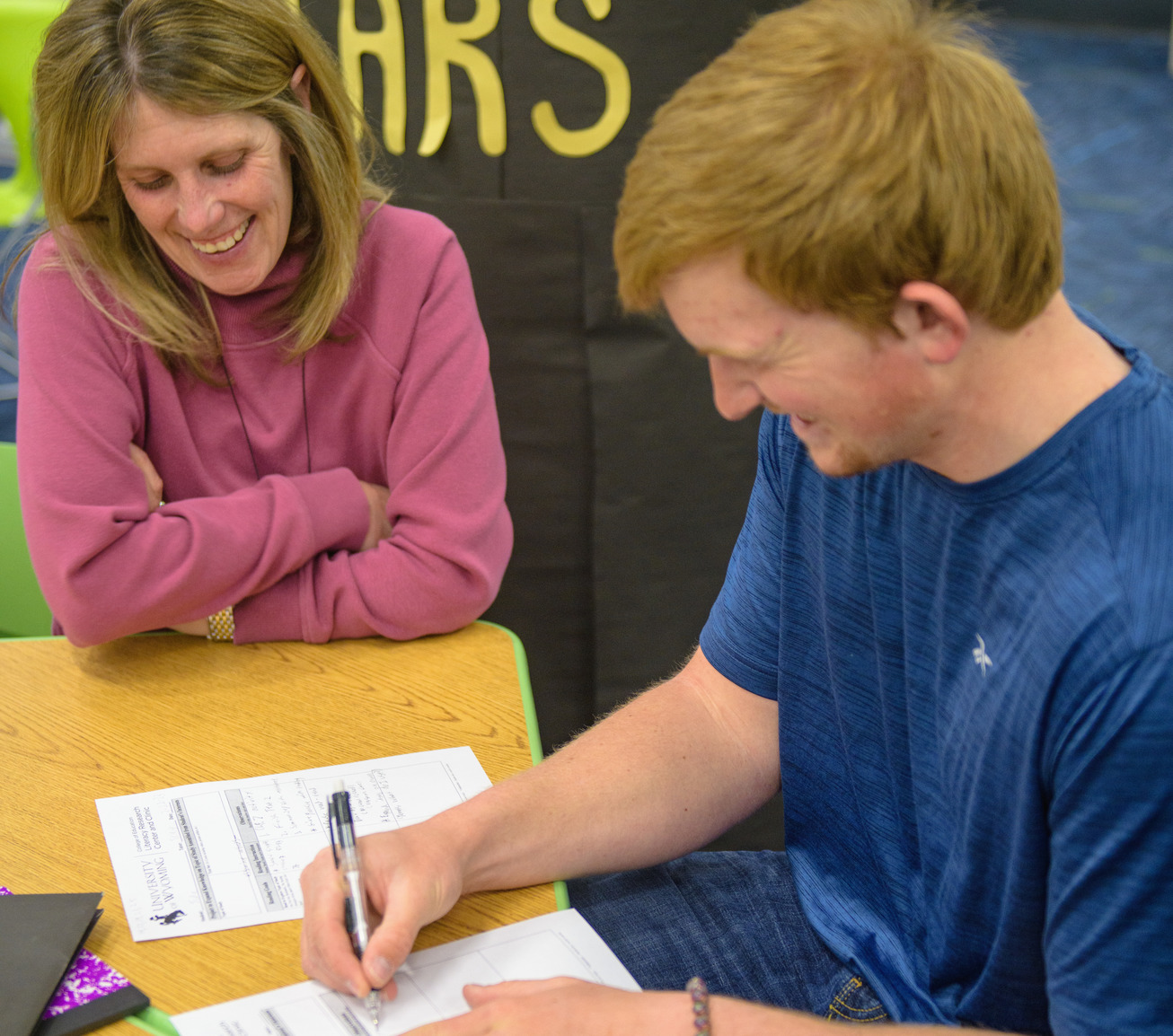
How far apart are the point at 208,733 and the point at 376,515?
0.46m

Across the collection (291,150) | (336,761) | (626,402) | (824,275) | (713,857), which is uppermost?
(291,150)

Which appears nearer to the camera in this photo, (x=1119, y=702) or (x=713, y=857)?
(x=1119, y=702)

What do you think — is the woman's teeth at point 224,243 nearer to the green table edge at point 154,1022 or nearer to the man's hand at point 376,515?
the man's hand at point 376,515

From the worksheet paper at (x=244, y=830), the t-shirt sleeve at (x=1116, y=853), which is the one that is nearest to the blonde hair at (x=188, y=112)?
the worksheet paper at (x=244, y=830)

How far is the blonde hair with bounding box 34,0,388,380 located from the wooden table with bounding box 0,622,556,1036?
43cm

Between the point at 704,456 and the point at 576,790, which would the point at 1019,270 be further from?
the point at 704,456

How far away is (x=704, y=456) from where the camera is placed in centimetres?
238

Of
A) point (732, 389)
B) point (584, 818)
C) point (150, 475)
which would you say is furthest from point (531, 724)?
point (150, 475)

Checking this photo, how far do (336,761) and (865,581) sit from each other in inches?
22.1

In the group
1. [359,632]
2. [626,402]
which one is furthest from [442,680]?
[626,402]

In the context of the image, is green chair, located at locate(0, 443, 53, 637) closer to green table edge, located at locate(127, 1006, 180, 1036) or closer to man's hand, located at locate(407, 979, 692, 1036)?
green table edge, located at locate(127, 1006, 180, 1036)

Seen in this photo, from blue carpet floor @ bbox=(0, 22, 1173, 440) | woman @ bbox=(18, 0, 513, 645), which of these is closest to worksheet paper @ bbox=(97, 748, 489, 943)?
Answer: woman @ bbox=(18, 0, 513, 645)

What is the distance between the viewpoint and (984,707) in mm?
929

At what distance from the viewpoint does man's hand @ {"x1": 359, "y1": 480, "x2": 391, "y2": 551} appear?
1645 millimetres
